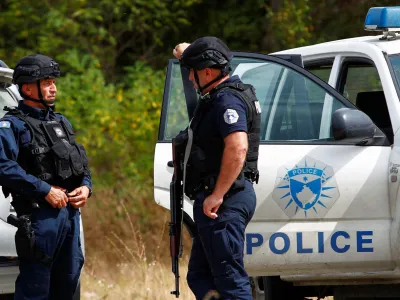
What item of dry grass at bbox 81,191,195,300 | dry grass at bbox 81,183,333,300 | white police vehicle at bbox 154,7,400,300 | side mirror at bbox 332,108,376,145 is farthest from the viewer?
dry grass at bbox 81,183,333,300

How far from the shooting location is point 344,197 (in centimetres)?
572

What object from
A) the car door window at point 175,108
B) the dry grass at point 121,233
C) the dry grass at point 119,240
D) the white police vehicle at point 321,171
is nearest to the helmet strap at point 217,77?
the white police vehicle at point 321,171

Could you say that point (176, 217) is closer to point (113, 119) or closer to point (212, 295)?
point (212, 295)

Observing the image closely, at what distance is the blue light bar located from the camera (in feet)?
19.9

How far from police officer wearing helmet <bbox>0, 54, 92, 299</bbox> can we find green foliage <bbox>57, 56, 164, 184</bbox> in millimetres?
8327

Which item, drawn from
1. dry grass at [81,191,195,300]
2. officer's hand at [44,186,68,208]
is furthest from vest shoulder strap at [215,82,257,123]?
dry grass at [81,191,195,300]

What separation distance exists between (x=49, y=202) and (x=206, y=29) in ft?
40.8

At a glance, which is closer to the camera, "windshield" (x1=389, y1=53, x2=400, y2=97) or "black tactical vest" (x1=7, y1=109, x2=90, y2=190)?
"black tactical vest" (x1=7, y1=109, x2=90, y2=190)

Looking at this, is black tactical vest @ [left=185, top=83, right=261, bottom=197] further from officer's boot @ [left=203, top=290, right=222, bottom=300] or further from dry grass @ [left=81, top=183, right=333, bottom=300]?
dry grass @ [left=81, top=183, right=333, bottom=300]

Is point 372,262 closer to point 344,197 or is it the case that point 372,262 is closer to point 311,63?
point 344,197

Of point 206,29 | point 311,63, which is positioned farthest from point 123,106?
point 311,63

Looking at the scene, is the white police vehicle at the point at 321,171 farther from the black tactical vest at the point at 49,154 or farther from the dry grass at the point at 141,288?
the dry grass at the point at 141,288

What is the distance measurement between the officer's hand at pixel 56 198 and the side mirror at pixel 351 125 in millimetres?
1467

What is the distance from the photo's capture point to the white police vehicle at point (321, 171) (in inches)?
223
